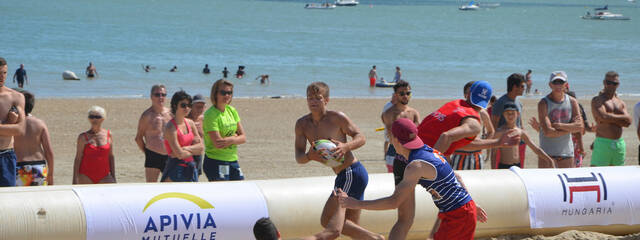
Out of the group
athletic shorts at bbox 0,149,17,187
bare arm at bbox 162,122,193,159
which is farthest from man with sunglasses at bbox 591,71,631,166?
athletic shorts at bbox 0,149,17,187

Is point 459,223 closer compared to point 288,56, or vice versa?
point 459,223

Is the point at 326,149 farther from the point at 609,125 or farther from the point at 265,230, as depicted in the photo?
the point at 609,125

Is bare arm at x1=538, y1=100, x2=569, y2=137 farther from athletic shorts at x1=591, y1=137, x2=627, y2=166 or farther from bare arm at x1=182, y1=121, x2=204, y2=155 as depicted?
bare arm at x1=182, y1=121, x2=204, y2=155

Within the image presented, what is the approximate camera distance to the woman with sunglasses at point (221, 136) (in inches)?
269

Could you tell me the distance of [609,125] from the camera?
831 centimetres

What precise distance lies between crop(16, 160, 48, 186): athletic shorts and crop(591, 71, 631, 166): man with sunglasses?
595 centimetres

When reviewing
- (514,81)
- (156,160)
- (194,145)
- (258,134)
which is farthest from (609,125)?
(258,134)

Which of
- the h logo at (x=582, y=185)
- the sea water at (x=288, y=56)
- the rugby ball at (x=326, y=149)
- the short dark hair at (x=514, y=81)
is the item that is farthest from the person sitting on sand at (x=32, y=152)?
the sea water at (x=288, y=56)

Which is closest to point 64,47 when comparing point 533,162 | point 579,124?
point 533,162

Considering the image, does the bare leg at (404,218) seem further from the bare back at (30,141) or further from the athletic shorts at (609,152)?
the athletic shorts at (609,152)

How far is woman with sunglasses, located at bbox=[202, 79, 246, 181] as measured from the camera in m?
6.82

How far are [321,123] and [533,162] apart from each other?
770 cm

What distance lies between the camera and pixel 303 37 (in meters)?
74.5

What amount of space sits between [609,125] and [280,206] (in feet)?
14.7
